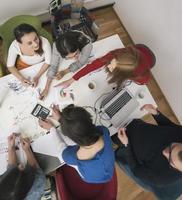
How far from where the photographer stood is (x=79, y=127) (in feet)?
4.93

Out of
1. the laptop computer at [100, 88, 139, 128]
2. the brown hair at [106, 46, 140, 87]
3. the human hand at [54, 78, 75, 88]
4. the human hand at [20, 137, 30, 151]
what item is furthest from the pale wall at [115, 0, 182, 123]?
the human hand at [20, 137, 30, 151]

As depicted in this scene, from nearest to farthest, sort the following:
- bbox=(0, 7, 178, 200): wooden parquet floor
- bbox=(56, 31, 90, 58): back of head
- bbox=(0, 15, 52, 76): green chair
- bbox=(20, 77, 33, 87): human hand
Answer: bbox=(56, 31, 90, 58): back of head, bbox=(20, 77, 33, 87): human hand, bbox=(0, 15, 52, 76): green chair, bbox=(0, 7, 178, 200): wooden parquet floor

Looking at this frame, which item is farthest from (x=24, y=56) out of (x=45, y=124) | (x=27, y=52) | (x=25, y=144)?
(x=25, y=144)

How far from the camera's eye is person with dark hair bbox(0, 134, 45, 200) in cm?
153

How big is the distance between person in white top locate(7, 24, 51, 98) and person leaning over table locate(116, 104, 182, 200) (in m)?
0.63

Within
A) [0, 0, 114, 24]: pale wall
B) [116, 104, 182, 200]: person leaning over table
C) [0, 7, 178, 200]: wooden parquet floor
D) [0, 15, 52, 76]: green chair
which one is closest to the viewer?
[116, 104, 182, 200]: person leaning over table

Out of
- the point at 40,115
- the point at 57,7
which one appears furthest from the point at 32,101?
the point at 57,7

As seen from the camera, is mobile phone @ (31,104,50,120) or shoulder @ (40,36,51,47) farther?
shoulder @ (40,36,51,47)

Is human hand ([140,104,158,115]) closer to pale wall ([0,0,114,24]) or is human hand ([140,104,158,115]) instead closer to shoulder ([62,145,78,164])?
shoulder ([62,145,78,164])

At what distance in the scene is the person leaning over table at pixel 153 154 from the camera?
5.33 ft

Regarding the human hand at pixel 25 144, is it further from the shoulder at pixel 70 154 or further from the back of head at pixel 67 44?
the back of head at pixel 67 44

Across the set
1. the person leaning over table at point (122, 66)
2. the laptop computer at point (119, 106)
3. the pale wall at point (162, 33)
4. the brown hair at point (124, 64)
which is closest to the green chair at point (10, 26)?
the person leaning over table at point (122, 66)

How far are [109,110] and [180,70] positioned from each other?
74cm

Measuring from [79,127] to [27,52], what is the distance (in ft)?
2.42
